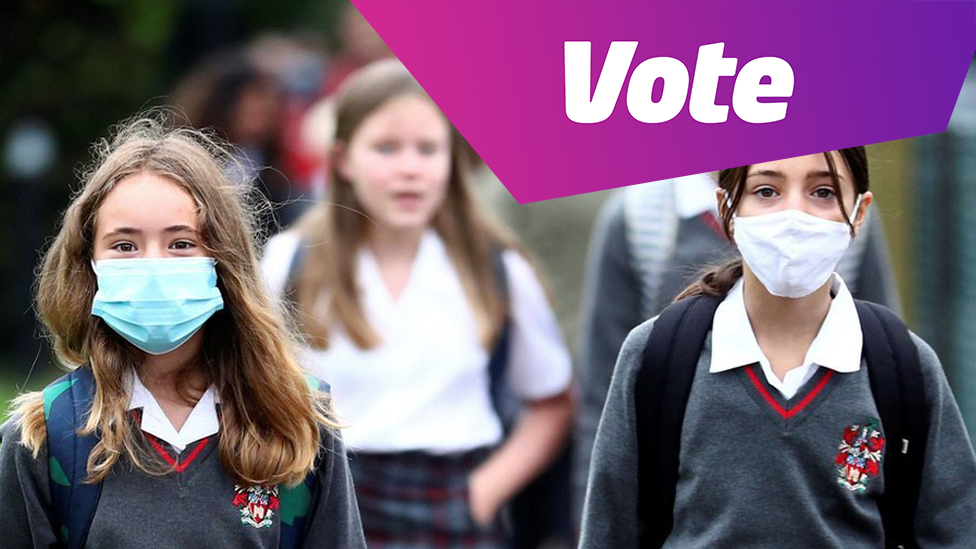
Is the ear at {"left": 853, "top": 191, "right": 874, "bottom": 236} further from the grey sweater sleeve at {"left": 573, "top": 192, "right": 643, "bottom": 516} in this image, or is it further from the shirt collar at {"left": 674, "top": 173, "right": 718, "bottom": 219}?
the grey sweater sleeve at {"left": 573, "top": 192, "right": 643, "bottom": 516}

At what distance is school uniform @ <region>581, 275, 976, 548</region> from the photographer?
363cm

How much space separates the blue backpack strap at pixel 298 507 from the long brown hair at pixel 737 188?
880 millimetres

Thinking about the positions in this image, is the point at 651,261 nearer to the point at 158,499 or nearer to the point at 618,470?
the point at 618,470

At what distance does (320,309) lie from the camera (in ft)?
18.3

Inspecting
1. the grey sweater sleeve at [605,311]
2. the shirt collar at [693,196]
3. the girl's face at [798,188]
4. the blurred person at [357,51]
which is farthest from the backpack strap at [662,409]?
the blurred person at [357,51]

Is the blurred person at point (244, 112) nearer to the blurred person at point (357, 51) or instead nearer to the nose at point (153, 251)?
the blurred person at point (357, 51)

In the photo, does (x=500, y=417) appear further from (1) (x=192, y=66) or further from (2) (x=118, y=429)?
(1) (x=192, y=66)

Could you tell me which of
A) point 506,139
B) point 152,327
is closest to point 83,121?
Result: point 506,139

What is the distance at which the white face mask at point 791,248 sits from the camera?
3.65 metres

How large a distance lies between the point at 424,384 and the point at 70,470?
1934 millimetres

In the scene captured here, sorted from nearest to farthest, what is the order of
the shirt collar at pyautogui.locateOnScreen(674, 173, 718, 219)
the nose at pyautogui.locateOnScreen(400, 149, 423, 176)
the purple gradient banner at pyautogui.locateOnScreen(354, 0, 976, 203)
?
the purple gradient banner at pyautogui.locateOnScreen(354, 0, 976, 203)
the shirt collar at pyautogui.locateOnScreen(674, 173, 718, 219)
the nose at pyautogui.locateOnScreen(400, 149, 423, 176)

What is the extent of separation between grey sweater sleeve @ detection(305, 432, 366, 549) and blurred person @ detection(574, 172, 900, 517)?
1385 millimetres

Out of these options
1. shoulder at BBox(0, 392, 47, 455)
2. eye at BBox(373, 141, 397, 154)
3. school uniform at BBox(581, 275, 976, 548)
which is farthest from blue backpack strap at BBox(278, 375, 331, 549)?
eye at BBox(373, 141, 397, 154)

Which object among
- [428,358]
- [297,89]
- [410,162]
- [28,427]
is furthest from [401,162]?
[297,89]
